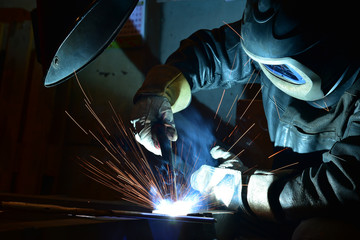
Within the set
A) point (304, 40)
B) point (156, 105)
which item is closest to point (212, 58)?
point (156, 105)

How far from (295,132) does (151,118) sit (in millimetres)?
899

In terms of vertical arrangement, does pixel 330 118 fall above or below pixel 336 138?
above

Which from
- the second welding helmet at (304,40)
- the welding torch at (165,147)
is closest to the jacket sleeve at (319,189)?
the second welding helmet at (304,40)

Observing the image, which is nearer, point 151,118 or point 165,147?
point 165,147

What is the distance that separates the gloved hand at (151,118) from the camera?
189cm

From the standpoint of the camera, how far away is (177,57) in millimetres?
2074

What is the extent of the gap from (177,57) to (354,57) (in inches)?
44.4

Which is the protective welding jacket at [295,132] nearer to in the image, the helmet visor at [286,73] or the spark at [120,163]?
the helmet visor at [286,73]

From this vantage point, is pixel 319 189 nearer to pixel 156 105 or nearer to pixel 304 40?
pixel 304 40

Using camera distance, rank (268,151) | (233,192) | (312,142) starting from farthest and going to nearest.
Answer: (268,151)
(312,142)
(233,192)

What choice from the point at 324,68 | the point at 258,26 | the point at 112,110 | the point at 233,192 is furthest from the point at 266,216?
the point at 112,110

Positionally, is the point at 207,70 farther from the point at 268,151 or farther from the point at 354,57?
the point at 354,57

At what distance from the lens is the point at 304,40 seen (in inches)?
49.6

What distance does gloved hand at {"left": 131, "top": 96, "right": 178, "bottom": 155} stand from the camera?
1.89 metres
